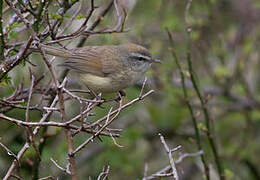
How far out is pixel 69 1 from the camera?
329cm

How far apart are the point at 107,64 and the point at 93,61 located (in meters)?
0.17

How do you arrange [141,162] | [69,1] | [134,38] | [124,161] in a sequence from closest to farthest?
[69,1], [124,161], [141,162], [134,38]

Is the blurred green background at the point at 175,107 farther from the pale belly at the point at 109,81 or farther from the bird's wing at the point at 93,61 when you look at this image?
the pale belly at the point at 109,81

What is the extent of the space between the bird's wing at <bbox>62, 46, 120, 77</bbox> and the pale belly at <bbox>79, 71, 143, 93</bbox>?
0.08 meters

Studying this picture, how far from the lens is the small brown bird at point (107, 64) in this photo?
15.0ft

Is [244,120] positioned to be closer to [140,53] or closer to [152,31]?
[152,31]

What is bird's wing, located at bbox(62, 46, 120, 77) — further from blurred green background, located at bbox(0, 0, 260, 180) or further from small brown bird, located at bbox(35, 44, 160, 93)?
blurred green background, located at bbox(0, 0, 260, 180)

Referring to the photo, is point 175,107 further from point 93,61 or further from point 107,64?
point 93,61

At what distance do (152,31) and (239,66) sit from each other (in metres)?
1.94

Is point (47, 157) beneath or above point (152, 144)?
above

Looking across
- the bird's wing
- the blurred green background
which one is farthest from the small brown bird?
the blurred green background

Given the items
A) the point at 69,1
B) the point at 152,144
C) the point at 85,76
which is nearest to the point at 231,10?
the point at 152,144

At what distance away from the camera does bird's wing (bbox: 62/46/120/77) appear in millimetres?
4598

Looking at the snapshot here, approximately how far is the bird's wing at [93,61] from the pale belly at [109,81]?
8cm
